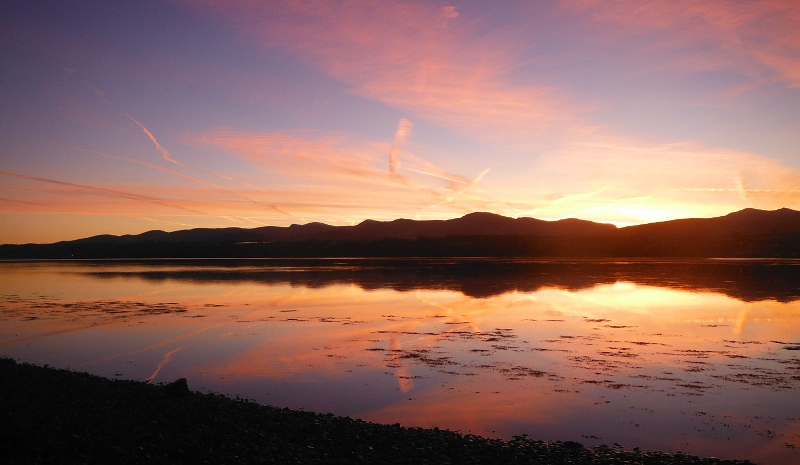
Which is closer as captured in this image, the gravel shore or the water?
the gravel shore

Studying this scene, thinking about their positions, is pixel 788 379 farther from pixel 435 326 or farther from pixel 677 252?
pixel 677 252

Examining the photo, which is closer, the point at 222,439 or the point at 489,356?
the point at 222,439

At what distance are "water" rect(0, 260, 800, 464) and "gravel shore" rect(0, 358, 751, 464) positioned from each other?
936mm

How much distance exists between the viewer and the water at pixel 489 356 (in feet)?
30.7

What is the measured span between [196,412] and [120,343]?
9.56m

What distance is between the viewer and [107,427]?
26.8 feet

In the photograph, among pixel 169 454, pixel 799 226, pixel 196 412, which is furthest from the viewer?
pixel 799 226

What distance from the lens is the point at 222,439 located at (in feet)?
25.8

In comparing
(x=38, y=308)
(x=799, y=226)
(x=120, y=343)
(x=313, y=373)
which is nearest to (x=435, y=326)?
(x=313, y=373)

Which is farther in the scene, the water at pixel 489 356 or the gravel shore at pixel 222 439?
the water at pixel 489 356

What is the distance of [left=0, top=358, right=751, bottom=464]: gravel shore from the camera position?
23.7 feet

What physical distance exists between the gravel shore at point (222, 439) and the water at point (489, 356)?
94cm

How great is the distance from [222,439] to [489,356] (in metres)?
8.28

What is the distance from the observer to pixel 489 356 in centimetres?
1445
